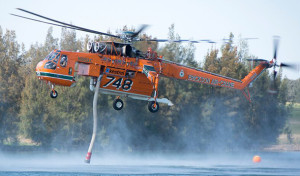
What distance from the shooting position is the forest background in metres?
50.0

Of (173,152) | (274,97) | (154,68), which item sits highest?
(154,68)

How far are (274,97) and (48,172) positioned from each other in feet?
125

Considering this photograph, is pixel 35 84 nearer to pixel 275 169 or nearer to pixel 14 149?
pixel 14 149

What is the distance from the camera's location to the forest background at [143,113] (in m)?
50.0

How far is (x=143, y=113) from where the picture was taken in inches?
2098

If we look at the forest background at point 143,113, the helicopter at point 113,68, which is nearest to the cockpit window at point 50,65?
the helicopter at point 113,68

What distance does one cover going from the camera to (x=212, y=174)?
1414 inches

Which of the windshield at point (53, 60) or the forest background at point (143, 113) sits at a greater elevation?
the windshield at point (53, 60)

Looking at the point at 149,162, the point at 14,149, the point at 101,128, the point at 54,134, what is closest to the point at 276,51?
the point at 149,162

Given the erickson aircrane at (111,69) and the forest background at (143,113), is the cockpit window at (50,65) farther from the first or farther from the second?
the forest background at (143,113)

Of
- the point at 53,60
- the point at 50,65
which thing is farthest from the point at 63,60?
the point at 50,65

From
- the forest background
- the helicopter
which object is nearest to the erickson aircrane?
the helicopter

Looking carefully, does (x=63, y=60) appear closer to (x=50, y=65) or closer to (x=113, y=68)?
(x=50, y=65)

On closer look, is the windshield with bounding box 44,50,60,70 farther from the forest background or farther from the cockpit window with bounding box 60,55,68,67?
the forest background
